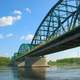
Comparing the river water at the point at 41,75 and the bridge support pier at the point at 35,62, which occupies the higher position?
the bridge support pier at the point at 35,62

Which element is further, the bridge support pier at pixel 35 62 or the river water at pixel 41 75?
the bridge support pier at pixel 35 62

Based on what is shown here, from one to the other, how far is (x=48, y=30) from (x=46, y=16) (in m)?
6.91

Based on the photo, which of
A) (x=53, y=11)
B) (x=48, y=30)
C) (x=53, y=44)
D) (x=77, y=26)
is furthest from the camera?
(x=48, y=30)

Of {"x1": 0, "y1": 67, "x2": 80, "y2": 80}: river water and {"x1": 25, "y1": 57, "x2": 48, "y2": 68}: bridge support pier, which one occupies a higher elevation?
{"x1": 25, "y1": 57, "x2": 48, "y2": 68}: bridge support pier

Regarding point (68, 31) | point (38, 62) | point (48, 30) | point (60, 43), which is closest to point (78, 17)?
point (68, 31)

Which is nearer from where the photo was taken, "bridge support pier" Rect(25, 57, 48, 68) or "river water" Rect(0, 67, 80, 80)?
"river water" Rect(0, 67, 80, 80)

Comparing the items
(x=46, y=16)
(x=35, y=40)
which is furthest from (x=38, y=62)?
(x=46, y=16)

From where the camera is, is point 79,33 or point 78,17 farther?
point 78,17

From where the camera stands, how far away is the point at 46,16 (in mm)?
69500

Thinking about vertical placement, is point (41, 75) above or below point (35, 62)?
below

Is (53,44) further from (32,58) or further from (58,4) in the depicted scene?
(32,58)

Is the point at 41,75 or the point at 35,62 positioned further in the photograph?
the point at 35,62

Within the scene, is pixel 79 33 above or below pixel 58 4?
below

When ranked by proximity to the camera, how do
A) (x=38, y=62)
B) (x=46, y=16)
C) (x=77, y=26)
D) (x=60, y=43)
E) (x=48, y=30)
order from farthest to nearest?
(x=38, y=62) < (x=48, y=30) < (x=46, y=16) < (x=60, y=43) < (x=77, y=26)
